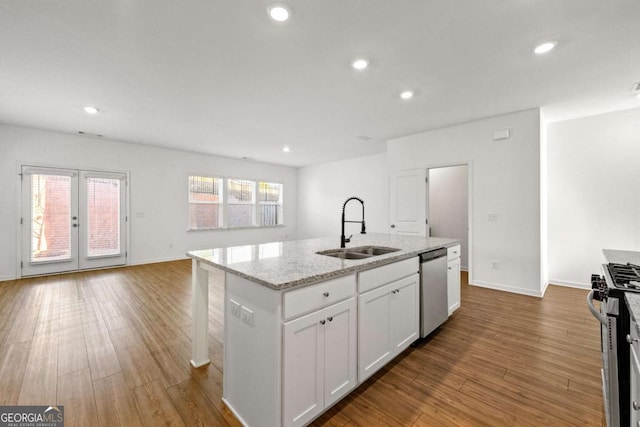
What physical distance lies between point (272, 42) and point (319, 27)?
445mm

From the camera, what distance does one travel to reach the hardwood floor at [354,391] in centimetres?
159

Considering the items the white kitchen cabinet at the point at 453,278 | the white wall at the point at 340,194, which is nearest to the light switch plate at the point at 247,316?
the white kitchen cabinet at the point at 453,278

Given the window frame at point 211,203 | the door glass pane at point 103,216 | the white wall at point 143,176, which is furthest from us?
the window frame at point 211,203

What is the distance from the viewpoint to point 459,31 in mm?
2107

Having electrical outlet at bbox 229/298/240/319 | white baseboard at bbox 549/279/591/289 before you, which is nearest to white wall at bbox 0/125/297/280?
electrical outlet at bbox 229/298/240/319

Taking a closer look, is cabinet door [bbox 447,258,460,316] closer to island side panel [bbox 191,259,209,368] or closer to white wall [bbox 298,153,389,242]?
island side panel [bbox 191,259,209,368]

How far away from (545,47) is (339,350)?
3.05 m

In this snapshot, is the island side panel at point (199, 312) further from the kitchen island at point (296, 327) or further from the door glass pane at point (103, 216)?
the door glass pane at point (103, 216)

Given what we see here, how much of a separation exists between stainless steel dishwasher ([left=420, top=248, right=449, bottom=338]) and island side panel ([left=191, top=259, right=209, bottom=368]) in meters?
1.85

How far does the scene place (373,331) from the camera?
1848 millimetres

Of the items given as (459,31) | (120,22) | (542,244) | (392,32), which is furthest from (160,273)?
(542,244)

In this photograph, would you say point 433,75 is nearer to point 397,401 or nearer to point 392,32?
point 392,32

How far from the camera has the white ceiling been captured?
192 cm

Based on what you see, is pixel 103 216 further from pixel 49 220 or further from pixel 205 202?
pixel 205 202
